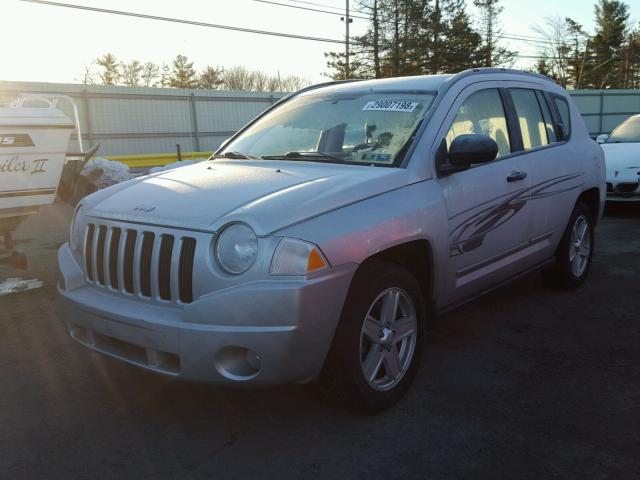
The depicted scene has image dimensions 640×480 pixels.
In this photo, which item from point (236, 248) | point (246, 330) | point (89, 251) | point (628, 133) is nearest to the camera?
point (246, 330)

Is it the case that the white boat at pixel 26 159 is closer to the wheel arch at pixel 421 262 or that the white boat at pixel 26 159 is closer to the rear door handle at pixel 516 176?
the wheel arch at pixel 421 262

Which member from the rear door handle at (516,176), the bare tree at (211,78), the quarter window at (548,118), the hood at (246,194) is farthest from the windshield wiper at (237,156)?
the bare tree at (211,78)

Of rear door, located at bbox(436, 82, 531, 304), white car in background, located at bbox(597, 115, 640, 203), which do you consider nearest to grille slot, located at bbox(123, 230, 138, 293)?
rear door, located at bbox(436, 82, 531, 304)

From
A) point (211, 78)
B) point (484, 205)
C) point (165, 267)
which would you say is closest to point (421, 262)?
point (484, 205)

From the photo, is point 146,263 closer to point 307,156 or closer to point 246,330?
point 246,330

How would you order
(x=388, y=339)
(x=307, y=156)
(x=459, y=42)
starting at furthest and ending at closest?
(x=459, y=42), (x=307, y=156), (x=388, y=339)

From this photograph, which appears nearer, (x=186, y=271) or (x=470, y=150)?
(x=186, y=271)

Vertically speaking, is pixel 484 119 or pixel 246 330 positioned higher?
pixel 484 119

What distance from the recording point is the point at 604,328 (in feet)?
14.5

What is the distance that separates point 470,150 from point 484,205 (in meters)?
0.48

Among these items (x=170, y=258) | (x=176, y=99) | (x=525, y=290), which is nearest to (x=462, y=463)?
(x=170, y=258)

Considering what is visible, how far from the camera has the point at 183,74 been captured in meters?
65.8

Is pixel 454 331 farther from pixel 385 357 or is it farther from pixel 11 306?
pixel 11 306

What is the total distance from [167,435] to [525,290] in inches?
141
